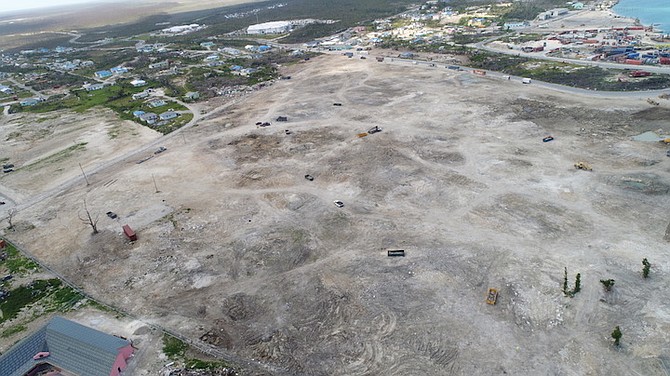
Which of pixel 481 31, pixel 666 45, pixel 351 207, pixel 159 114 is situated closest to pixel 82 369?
pixel 351 207

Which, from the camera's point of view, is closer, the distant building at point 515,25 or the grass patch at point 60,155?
the grass patch at point 60,155

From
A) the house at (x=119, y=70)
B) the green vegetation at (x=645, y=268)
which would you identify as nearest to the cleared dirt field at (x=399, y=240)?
the green vegetation at (x=645, y=268)

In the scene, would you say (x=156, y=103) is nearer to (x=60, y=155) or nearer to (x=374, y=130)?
(x=60, y=155)

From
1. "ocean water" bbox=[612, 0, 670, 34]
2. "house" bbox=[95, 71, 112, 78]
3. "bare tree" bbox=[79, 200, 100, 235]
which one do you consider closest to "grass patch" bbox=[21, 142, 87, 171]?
"bare tree" bbox=[79, 200, 100, 235]

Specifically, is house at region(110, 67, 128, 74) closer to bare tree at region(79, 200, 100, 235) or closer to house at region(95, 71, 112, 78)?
house at region(95, 71, 112, 78)

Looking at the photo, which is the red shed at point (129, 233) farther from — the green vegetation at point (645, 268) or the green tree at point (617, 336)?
the green vegetation at point (645, 268)

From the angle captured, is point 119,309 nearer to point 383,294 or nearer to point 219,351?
point 219,351
